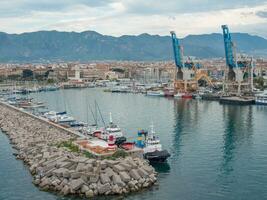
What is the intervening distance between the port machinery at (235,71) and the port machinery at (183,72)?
3.57m

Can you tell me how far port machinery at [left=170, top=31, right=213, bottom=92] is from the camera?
35562 mm

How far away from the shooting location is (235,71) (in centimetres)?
3203

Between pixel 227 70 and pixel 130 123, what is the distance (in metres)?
15.5

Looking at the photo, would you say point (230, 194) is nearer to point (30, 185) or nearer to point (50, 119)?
point (30, 185)

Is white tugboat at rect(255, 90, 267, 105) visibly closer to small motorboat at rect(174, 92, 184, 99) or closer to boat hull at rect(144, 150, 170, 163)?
small motorboat at rect(174, 92, 184, 99)

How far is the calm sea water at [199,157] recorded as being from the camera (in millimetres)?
9539

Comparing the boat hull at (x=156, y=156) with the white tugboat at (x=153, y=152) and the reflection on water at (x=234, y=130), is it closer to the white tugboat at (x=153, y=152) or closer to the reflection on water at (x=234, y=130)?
the white tugboat at (x=153, y=152)

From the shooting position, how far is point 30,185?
1002 cm

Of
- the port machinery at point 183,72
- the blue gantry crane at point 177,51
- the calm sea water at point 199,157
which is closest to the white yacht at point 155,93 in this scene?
the port machinery at point 183,72

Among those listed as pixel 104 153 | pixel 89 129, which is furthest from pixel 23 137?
pixel 104 153

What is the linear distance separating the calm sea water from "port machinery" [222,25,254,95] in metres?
8.13

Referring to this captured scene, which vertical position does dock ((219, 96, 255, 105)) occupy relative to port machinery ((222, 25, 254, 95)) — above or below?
below

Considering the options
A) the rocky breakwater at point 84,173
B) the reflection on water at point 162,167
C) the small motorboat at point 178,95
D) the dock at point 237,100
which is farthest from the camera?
the small motorboat at point 178,95

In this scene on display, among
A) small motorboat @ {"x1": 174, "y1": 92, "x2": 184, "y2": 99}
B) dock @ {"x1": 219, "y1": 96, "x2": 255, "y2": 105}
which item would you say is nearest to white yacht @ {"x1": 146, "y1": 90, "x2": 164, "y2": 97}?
small motorboat @ {"x1": 174, "y1": 92, "x2": 184, "y2": 99}
